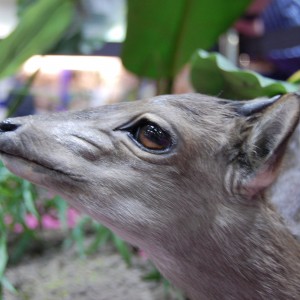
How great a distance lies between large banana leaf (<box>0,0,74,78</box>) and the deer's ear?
2.06 feet

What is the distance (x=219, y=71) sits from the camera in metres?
0.88

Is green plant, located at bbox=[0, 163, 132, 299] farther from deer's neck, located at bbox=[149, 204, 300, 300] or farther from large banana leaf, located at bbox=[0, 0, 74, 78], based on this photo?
deer's neck, located at bbox=[149, 204, 300, 300]

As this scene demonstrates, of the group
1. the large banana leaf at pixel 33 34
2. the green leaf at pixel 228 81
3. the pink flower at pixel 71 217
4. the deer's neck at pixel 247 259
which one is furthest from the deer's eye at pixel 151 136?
the pink flower at pixel 71 217

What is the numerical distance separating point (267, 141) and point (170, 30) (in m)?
0.65

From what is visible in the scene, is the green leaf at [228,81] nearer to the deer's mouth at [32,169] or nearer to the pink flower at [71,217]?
the deer's mouth at [32,169]

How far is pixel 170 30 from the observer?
1.12 metres

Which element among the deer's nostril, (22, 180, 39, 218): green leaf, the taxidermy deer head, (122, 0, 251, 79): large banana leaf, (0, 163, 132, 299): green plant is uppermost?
the deer's nostril

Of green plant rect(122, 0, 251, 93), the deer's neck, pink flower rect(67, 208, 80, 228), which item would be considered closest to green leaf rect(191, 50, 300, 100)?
green plant rect(122, 0, 251, 93)

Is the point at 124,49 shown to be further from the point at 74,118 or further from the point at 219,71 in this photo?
the point at 74,118

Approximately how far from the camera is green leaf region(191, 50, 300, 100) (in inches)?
31.4

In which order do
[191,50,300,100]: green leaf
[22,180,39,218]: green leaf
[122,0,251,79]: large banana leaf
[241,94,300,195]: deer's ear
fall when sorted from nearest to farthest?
[241,94,300,195]: deer's ear
[191,50,300,100]: green leaf
[22,180,39,218]: green leaf
[122,0,251,79]: large banana leaf

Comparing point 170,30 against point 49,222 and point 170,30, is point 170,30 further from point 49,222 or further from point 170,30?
point 49,222

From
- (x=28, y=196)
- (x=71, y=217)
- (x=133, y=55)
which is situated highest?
(x=133, y=55)

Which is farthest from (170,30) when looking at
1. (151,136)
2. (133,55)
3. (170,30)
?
(151,136)
